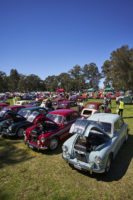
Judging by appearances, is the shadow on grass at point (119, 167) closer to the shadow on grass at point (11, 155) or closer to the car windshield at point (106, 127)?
the car windshield at point (106, 127)

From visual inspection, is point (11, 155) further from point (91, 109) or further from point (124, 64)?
point (124, 64)

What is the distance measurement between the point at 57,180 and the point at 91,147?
152 centimetres

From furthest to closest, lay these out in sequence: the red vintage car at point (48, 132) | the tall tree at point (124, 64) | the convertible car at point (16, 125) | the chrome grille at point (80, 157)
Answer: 1. the tall tree at point (124, 64)
2. the convertible car at point (16, 125)
3. the red vintage car at point (48, 132)
4. the chrome grille at point (80, 157)

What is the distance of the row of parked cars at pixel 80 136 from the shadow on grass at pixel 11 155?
0.47 m

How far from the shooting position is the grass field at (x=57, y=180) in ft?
10.7

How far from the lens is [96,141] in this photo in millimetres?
4496

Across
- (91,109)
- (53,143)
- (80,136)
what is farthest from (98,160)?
(91,109)

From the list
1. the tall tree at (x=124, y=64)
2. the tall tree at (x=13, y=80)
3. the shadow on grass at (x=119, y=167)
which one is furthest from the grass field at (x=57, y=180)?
the tall tree at (x=13, y=80)

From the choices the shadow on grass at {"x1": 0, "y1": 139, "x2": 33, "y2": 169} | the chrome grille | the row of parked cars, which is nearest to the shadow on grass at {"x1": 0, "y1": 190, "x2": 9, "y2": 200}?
the shadow on grass at {"x1": 0, "y1": 139, "x2": 33, "y2": 169}

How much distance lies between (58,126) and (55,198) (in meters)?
3.19

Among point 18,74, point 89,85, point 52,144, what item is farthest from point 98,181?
point 18,74

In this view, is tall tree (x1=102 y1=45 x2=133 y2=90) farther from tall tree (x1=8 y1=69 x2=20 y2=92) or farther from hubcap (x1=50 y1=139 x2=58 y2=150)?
tall tree (x1=8 y1=69 x2=20 y2=92)

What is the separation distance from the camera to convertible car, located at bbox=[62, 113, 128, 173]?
3.64 meters

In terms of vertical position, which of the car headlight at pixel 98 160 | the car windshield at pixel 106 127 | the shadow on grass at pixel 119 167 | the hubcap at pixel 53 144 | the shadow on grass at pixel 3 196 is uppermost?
the car windshield at pixel 106 127
